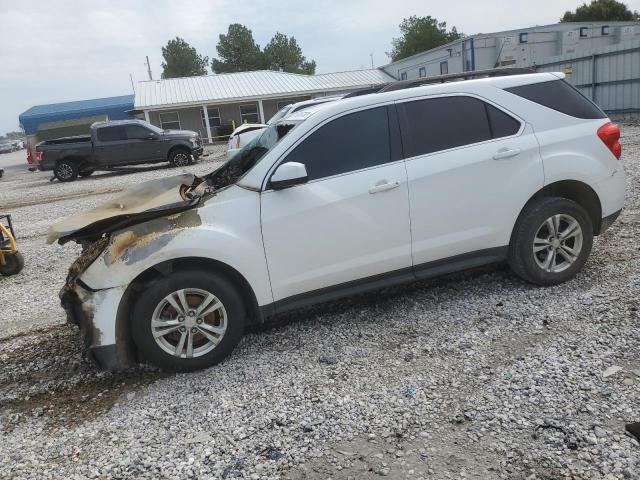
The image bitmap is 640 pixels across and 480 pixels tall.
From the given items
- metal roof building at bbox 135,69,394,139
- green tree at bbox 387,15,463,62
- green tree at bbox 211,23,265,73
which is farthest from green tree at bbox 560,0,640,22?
green tree at bbox 211,23,265,73

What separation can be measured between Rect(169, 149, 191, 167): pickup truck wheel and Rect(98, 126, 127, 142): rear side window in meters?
1.94

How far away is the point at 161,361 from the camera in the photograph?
3631mm

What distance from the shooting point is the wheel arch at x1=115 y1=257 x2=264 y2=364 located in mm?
3555

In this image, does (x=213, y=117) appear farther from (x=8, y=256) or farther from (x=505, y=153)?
(x=505, y=153)

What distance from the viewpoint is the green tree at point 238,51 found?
6862 centimetres

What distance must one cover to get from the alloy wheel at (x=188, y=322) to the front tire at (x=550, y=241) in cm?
258

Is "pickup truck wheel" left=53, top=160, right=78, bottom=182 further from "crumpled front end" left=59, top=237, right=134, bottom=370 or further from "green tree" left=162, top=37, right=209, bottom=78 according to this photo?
"green tree" left=162, top=37, right=209, bottom=78

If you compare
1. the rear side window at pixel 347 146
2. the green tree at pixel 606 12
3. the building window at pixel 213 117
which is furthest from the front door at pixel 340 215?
the green tree at pixel 606 12

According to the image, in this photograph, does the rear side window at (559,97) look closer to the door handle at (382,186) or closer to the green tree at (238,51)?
the door handle at (382,186)

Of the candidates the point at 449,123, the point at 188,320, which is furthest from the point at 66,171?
the point at 449,123

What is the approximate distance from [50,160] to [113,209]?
56.6ft

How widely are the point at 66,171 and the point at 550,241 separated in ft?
62.0

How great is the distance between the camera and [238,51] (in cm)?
6894

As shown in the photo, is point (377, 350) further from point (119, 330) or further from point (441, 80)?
point (441, 80)
